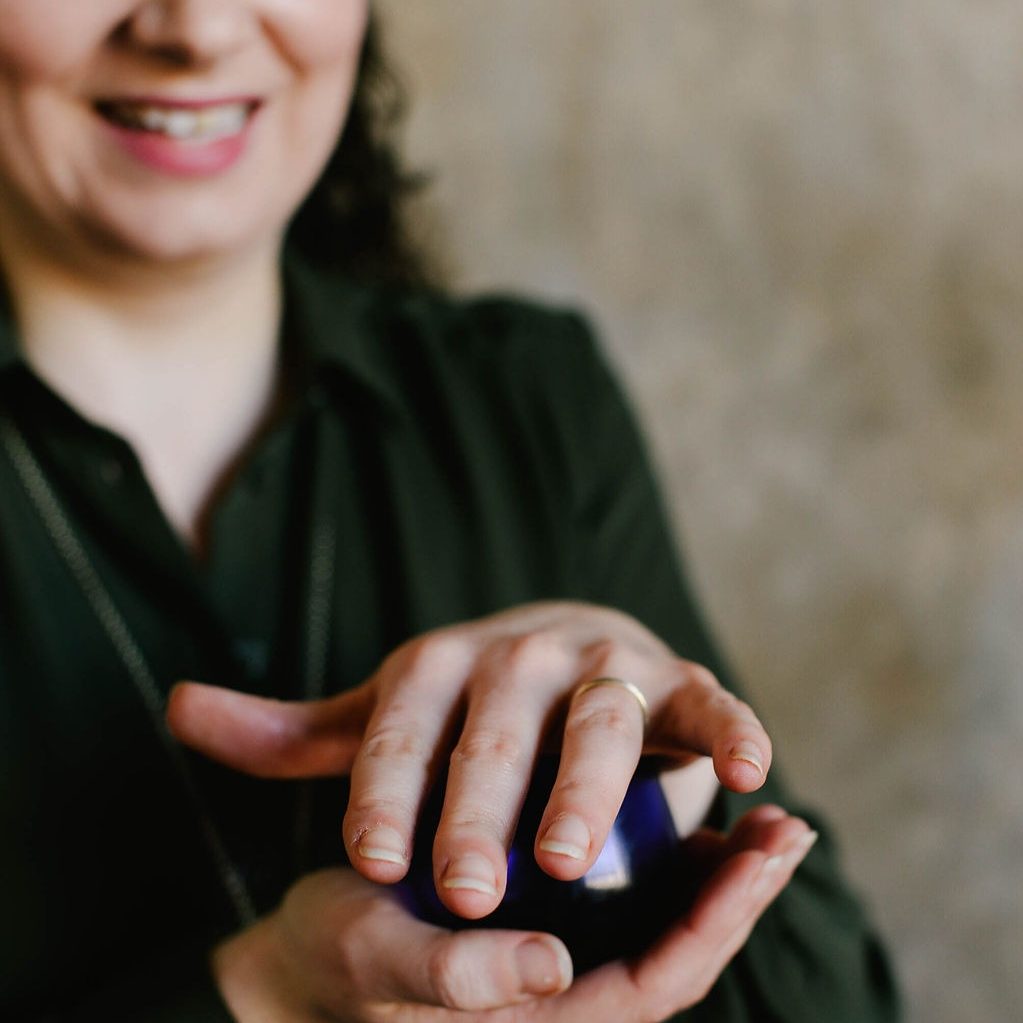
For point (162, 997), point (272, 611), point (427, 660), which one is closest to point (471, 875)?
point (427, 660)

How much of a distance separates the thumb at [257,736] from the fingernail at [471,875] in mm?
143

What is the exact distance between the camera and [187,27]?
703 mm

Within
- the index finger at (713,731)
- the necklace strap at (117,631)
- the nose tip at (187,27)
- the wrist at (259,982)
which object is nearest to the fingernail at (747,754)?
the index finger at (713,731)

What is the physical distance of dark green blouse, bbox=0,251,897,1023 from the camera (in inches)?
29.0

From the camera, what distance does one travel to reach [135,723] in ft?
2.58

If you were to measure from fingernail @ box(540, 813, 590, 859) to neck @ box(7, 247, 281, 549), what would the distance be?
1.40ft

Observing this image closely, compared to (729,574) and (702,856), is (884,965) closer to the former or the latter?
(702,856)

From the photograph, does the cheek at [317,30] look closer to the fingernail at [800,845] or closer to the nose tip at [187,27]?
the nose tip at [187,27]

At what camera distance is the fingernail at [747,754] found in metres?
0.47

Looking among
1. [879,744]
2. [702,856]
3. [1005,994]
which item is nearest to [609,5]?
[879,744]

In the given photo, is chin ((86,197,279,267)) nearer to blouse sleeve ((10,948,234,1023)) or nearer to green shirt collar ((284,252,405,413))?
green shirt collar ((284,252,405,413))

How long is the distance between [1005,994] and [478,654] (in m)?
0.87

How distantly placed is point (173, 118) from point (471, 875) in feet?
1.75

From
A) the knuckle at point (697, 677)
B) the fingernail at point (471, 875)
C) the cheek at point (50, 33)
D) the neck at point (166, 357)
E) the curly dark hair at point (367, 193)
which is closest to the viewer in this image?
the fingernail at point (471, 875)
